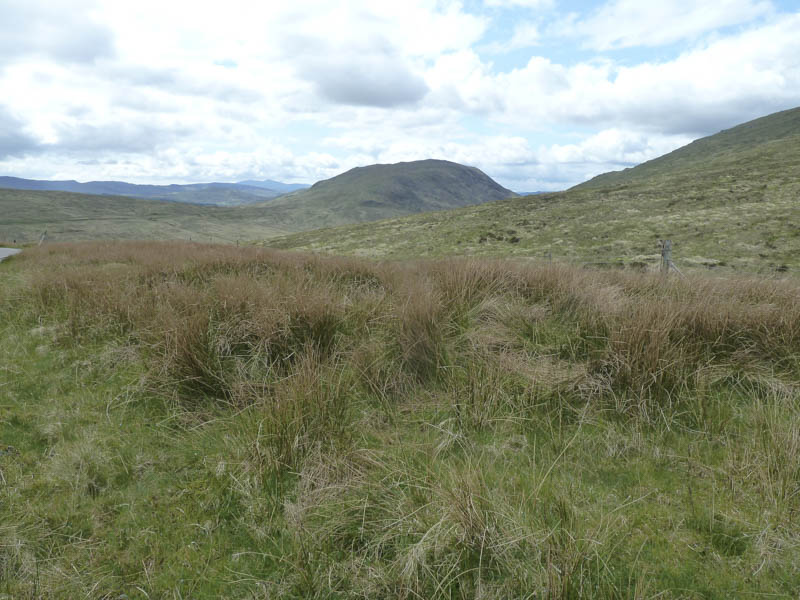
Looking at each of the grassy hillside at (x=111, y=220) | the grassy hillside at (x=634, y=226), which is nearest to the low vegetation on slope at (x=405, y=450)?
the grassy hillside at (x=634, y=226)

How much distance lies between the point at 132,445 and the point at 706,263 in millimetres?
18968

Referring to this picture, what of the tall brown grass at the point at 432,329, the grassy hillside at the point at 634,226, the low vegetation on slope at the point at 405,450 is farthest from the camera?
the grassy hillside at the point at 634,226

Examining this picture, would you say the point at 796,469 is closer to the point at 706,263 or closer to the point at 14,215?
the point at 706,263

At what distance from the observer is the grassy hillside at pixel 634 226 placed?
56.7ft

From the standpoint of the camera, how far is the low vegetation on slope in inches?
81.4

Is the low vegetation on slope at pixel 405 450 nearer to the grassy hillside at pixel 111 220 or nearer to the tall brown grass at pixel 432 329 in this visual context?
the tall brown grass at pixel 432 329

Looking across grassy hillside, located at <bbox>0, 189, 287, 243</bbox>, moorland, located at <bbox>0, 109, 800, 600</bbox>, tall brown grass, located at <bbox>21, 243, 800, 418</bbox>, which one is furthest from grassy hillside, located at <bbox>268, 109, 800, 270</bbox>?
grassy hillside, located at <bbox>0, 189, 287, 243</bbox>

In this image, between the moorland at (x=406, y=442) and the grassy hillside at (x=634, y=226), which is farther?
the grassy hillside at (x=634, y=226)

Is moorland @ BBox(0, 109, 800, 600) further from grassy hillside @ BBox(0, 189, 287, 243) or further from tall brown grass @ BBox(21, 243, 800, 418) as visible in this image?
grassy hillside @ BBox(0, 189, 287, 243)

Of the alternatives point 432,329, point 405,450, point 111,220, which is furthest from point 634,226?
point 111,220

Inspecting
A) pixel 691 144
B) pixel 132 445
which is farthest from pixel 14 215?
pixel 691 144

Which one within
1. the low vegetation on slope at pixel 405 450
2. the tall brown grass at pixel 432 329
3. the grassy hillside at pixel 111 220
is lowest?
the low vegetation on slope at pixel 405 450

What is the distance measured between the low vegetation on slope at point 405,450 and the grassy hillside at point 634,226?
14571 millimetres

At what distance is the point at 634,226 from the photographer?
22719 mm
